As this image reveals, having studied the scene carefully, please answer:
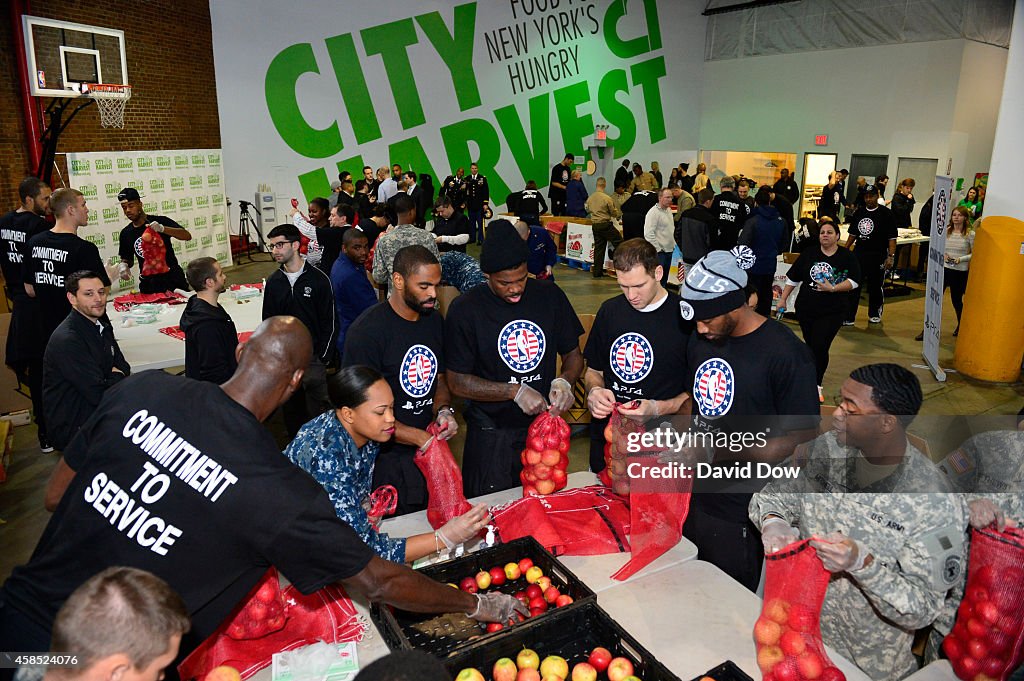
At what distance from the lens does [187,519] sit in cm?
179

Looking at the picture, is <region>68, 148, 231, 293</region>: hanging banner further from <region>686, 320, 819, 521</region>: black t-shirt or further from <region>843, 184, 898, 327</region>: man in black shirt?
<region>843, 184, 898, 327</region>: man in black shirt

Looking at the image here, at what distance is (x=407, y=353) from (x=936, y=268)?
6.44 m

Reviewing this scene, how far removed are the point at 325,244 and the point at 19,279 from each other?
2645mm

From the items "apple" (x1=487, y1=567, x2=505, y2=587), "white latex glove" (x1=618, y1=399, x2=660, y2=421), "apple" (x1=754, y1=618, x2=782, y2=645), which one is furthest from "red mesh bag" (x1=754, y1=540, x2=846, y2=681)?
"white latex glove" (x1=618, y1=399, x2=660, y2=421)

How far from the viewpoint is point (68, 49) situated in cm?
953

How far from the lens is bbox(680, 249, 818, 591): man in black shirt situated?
2768 millimetres

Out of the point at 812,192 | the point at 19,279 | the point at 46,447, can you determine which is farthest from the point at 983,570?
the point at 812,192

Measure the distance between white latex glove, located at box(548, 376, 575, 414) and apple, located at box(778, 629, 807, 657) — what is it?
1394mm

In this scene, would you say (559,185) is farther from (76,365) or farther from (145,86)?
(76,365)

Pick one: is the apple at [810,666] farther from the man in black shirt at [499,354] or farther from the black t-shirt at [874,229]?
the black t-shirt at [874,229]

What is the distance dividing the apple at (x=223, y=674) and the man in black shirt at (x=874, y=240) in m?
9.43

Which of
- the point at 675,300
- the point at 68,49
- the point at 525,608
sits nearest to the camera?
the point at 525,608

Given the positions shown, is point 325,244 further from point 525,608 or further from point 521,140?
point 521,140

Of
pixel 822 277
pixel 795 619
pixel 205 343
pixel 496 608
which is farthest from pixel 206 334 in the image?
pixel 822 277
